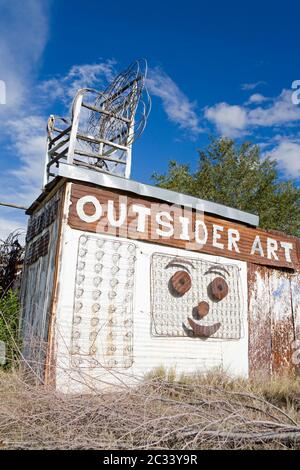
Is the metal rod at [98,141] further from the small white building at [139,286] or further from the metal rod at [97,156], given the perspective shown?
the small white building at [139,286]

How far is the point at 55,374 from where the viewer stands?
5.70 meters

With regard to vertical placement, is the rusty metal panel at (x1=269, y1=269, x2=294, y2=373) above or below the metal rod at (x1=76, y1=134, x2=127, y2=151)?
below

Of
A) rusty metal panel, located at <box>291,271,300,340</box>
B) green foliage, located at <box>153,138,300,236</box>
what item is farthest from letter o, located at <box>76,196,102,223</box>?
green foliage, located at <box>153,138,300,236</box>

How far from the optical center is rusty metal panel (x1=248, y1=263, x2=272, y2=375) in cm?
802

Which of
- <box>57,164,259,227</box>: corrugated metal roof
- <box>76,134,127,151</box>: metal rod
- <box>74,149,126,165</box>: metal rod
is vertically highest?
<box>76,134,127,151</box>: metal rod

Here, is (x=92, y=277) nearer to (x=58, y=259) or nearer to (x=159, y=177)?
(x=58, y=259)

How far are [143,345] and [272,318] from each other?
3.41 m

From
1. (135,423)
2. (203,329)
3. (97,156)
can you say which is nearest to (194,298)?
(203,329)

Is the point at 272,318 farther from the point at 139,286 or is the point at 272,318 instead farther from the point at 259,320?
the point at 139,286

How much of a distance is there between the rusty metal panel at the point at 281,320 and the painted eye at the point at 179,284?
252 centimetres

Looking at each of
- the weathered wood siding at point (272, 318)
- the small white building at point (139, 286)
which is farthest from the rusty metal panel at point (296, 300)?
the small white building at point (139, 286)

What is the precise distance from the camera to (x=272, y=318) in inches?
337

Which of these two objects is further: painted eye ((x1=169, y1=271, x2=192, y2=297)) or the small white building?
painted eye ((x1=169, y1=271, x2=192, y2=297))

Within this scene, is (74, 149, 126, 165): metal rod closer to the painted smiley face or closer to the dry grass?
the painted smiley face
